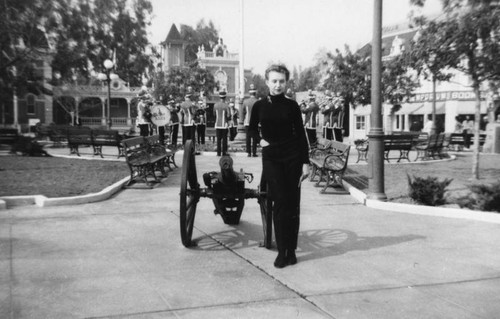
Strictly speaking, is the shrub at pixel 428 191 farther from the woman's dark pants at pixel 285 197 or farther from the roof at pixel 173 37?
the roof at pixel 173 37

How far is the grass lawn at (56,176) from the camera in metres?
9.49

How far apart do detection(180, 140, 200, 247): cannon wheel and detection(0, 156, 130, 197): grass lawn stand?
386 centimetres

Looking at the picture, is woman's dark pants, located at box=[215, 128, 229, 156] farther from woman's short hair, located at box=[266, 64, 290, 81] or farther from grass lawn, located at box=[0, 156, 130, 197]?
woman's short hair, located at box=[266, 64, 290, 81]

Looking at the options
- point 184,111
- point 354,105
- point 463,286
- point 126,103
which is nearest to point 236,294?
point 463,286

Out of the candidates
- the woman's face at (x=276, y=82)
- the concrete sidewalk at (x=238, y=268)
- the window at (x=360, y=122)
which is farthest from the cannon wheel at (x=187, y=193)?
the window at (x=360, y=122)

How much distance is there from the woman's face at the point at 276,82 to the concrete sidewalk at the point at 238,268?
5.55ft

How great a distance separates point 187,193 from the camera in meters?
5.93

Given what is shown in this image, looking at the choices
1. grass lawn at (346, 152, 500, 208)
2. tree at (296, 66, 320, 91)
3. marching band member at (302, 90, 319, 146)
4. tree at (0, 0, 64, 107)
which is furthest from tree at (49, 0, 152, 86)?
tree at (296, 66, 320, 91)

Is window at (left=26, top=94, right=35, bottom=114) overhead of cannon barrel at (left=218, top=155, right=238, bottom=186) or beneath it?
overhead

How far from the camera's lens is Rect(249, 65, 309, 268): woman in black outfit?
206 inches

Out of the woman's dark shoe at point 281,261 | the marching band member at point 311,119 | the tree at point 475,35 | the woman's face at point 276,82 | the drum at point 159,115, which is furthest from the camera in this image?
the marching band member at point 311,119

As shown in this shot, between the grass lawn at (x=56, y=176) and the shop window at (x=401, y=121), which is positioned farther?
the shop window at (x=401, y=121)

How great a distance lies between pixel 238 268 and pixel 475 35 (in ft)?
29.8

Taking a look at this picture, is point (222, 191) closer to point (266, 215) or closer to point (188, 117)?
point (266, 215)
